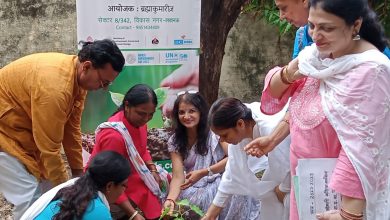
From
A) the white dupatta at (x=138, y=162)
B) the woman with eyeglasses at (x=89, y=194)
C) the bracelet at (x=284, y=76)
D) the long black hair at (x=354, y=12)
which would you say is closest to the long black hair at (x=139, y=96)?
the white dupatta at (x=138, y=162)

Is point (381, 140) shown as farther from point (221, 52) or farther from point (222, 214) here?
point (221, 52)

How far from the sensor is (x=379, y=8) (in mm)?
4770

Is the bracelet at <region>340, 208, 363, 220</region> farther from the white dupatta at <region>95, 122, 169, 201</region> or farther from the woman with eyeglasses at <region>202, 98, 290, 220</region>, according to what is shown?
the white dupatta at <region>95, 122, 169, 201</region>

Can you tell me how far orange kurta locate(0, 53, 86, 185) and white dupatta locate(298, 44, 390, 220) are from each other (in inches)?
62.1

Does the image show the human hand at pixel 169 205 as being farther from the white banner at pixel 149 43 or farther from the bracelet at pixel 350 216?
the bracelet at pixel 350 216

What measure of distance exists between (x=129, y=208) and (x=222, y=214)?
60cm

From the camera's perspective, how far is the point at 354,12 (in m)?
1.64

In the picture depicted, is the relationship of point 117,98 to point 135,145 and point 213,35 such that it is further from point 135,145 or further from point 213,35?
point 213,35

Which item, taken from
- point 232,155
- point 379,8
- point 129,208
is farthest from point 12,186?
point 379,8

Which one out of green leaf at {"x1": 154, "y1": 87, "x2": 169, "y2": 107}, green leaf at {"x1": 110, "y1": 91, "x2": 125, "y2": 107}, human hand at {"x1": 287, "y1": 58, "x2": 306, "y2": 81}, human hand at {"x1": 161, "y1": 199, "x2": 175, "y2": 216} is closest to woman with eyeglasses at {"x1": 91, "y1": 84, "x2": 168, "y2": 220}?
human hand at {"x1": 161, "y1": 199, "x2": 175, "y2": 216}

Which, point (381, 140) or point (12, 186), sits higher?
point (381, 140)

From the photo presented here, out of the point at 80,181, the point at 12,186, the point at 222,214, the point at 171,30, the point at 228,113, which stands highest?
the point at 171,30

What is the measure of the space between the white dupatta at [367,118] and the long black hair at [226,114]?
100cm

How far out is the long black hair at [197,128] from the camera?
3.61 meters
